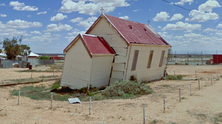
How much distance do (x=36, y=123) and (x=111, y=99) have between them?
5.47m

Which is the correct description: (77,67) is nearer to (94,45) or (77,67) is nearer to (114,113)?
(94,45)

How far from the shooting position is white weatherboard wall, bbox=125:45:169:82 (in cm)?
1781

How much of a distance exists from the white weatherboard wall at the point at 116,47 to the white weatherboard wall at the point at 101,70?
1.71ft

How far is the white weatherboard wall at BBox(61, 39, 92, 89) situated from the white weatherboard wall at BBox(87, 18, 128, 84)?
290 cm

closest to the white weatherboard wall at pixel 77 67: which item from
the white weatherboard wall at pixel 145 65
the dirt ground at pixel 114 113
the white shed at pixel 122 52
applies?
the white shed at pixel 122 52

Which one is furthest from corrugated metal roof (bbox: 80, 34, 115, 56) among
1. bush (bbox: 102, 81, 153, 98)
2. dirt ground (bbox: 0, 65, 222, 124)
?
dirt ground (bbox: 0, 65, 222, 124)

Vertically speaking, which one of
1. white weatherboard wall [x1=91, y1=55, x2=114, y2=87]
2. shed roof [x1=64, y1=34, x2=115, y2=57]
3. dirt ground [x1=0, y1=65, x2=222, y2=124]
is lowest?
dirt ground [x1=0, y1=65, x2=222, y2=124]

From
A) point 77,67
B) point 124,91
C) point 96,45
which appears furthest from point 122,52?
Answer: point 124,91

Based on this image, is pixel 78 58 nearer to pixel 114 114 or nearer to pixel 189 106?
pixel 114 114

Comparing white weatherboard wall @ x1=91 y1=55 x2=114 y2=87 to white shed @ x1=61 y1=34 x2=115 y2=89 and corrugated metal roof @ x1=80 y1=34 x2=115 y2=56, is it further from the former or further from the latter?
corrugated metal roof @ x1=80 y1=34 x2=115 y2=56

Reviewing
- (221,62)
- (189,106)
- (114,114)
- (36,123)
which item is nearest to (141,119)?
(114,114)

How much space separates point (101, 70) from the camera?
16.0 metres

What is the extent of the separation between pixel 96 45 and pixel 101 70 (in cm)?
203

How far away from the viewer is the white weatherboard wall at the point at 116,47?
55.8 ft
